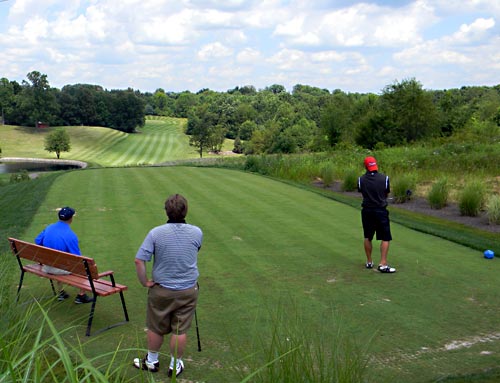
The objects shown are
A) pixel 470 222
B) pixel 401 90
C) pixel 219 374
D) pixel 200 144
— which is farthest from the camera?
pixel 200 144

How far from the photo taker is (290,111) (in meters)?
125

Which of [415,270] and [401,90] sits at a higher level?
[401,90]

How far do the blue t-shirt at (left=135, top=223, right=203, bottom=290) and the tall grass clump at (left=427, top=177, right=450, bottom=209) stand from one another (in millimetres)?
13095

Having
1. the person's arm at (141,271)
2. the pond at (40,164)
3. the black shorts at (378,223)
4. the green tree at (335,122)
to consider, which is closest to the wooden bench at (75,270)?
the person's arm at (141,271)

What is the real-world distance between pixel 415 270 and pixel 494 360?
3.48 meters

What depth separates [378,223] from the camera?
888 cm

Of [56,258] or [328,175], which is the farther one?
[328,175]

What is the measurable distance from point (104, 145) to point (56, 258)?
107 metres

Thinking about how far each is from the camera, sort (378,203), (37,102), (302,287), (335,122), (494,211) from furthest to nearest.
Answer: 1. (37,102)
2. (335,122)
3. (494,211)
4. (378,203)
5. (302,287)

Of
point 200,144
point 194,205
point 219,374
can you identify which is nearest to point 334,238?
point 194,205

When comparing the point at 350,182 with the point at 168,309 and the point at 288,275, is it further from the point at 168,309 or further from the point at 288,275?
the point at 168,309

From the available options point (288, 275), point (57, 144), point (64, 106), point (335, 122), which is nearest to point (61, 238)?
point (288, 275)

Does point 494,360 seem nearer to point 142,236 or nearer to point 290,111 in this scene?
point 142,236

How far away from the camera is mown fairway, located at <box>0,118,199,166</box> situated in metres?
96.2
